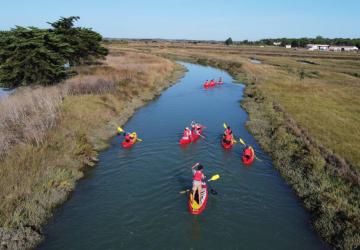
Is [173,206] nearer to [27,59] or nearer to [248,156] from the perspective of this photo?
[248,156]

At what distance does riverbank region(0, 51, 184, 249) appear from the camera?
13.1 meters

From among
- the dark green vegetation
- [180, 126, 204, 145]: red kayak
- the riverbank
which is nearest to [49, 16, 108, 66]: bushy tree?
the dark green vegetation

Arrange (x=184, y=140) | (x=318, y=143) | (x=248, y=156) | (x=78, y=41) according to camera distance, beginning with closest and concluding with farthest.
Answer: (x=248, y=156)
(x=318, y=143)
(x=184, y=140)
(x=78, y=41)

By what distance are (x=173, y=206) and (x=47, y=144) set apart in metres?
8.85

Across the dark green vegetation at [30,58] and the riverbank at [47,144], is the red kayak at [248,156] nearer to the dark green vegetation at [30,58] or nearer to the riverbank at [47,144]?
the riverbank at [47,144]

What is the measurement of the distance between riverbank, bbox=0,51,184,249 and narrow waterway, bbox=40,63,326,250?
84 cm

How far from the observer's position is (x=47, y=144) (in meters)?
18.8

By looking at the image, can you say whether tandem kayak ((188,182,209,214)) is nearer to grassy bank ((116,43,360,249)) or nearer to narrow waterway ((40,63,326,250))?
narrow waterway ((40,63,326,250))

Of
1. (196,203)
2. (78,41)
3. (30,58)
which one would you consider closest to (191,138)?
(196,203)

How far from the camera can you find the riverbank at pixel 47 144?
1309cm

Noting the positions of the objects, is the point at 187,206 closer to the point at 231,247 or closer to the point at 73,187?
the point at 231,247

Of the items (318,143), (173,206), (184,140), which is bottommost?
(184,140)

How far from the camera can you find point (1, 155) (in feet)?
55.2

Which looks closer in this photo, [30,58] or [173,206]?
[173,206]
